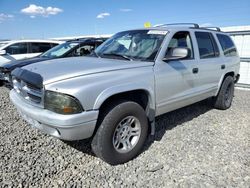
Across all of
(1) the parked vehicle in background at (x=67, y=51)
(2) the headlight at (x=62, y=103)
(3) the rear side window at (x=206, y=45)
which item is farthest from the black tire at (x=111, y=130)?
(1) the parked vehicle in background at (x=67, y=51)

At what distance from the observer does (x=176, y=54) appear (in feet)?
11.8

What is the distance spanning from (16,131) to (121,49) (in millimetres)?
2340

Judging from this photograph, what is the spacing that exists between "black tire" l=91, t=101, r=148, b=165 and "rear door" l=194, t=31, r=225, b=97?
1805 mm

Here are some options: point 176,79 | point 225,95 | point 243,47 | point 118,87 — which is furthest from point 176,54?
point 243,47

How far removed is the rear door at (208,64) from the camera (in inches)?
177

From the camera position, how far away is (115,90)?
2.93 meters

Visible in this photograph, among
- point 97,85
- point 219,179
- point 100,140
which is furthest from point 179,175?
point 97,85

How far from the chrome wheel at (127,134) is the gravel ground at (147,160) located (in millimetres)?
237

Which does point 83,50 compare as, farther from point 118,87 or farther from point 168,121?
point 118,87

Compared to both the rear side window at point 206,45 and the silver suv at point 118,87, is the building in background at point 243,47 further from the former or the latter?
the silver suv at point 118,87

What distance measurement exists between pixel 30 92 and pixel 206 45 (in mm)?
3489

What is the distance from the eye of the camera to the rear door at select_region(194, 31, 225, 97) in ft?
14.7

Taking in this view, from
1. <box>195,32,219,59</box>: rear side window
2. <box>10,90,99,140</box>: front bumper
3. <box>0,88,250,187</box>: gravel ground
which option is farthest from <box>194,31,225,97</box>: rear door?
<box>10,90,99,140</box>: front bumper

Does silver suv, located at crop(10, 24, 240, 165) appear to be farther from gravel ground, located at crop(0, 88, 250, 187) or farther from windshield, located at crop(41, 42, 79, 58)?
windshield, located at crop(41, 42, 79, 58)
